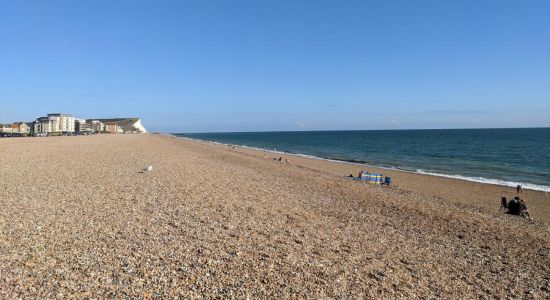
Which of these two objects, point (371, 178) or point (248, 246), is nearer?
point (248, 246)

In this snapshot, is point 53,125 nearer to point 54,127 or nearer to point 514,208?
point 54,127

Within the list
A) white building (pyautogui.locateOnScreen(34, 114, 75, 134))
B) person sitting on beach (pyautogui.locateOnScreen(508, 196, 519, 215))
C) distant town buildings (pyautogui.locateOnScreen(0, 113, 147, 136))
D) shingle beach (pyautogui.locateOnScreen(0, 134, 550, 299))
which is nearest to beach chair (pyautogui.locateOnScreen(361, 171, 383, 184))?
shingle beach (pyautogui.locateOnScreen(0, 134, 550, 299))

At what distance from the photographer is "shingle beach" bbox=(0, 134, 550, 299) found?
481cm

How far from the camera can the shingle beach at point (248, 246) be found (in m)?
4.81

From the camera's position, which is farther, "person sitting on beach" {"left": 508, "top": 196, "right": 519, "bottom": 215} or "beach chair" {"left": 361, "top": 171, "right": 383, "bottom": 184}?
"beach chair" {"left": 361, "top": 171, "right": 383, "bottom": 184}

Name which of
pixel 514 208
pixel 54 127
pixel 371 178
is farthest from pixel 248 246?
pixel 54 127

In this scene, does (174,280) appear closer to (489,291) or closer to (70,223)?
(70,223)

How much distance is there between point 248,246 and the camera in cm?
645

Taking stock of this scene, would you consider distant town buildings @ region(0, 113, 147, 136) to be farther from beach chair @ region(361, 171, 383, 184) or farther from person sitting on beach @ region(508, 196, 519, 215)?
person sitting on beach @ region(508, 196, 519, 215)

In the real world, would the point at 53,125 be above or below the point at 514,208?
above

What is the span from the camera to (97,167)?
17125mm

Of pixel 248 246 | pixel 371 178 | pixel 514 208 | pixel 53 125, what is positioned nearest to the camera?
pixel 248 246

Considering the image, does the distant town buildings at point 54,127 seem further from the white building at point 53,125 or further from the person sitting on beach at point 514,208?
the person sitting on beach at point 514,208

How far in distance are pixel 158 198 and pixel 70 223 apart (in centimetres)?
321
